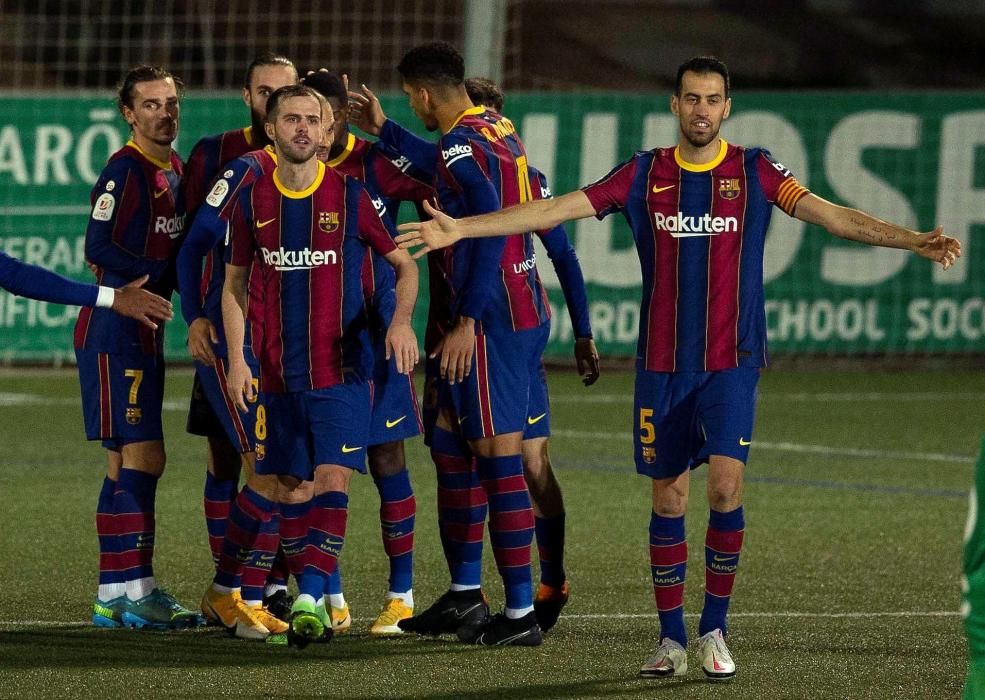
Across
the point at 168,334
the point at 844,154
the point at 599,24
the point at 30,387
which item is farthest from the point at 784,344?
the point at 599,24

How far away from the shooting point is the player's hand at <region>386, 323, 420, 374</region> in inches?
243

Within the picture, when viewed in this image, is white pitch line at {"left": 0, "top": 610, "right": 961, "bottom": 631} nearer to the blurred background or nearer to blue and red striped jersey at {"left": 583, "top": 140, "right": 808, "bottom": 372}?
blue and red striped jersey at {"left": 583, "top": 140, "right": 808, "bottom": 372}

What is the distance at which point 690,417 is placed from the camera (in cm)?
602

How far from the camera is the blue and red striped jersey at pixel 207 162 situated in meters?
6.96

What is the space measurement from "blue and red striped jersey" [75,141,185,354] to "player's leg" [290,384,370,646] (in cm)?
89

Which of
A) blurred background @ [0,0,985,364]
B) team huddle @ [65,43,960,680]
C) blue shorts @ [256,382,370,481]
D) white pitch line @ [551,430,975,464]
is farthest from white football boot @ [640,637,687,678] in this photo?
blurred background @ [0,0,985,364]

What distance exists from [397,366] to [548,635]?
1140 mm

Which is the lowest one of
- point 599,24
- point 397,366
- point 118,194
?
point 397,366

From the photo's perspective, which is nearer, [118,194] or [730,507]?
[730,507]

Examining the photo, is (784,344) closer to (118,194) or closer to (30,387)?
(30,387)

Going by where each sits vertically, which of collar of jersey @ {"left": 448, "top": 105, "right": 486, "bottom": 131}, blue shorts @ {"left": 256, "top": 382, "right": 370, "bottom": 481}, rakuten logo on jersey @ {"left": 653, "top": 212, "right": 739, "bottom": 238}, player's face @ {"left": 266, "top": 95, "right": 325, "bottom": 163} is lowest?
blue shorts @ {"left": 256, "top": 382, "right": 370, "bottom": 481}

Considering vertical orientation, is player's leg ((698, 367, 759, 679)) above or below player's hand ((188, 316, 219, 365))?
below

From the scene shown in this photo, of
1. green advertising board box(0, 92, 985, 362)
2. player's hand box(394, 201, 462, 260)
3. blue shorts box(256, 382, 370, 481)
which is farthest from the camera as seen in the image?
green advertising board box(0, 92, 985, 362)

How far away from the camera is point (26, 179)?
15031mm
